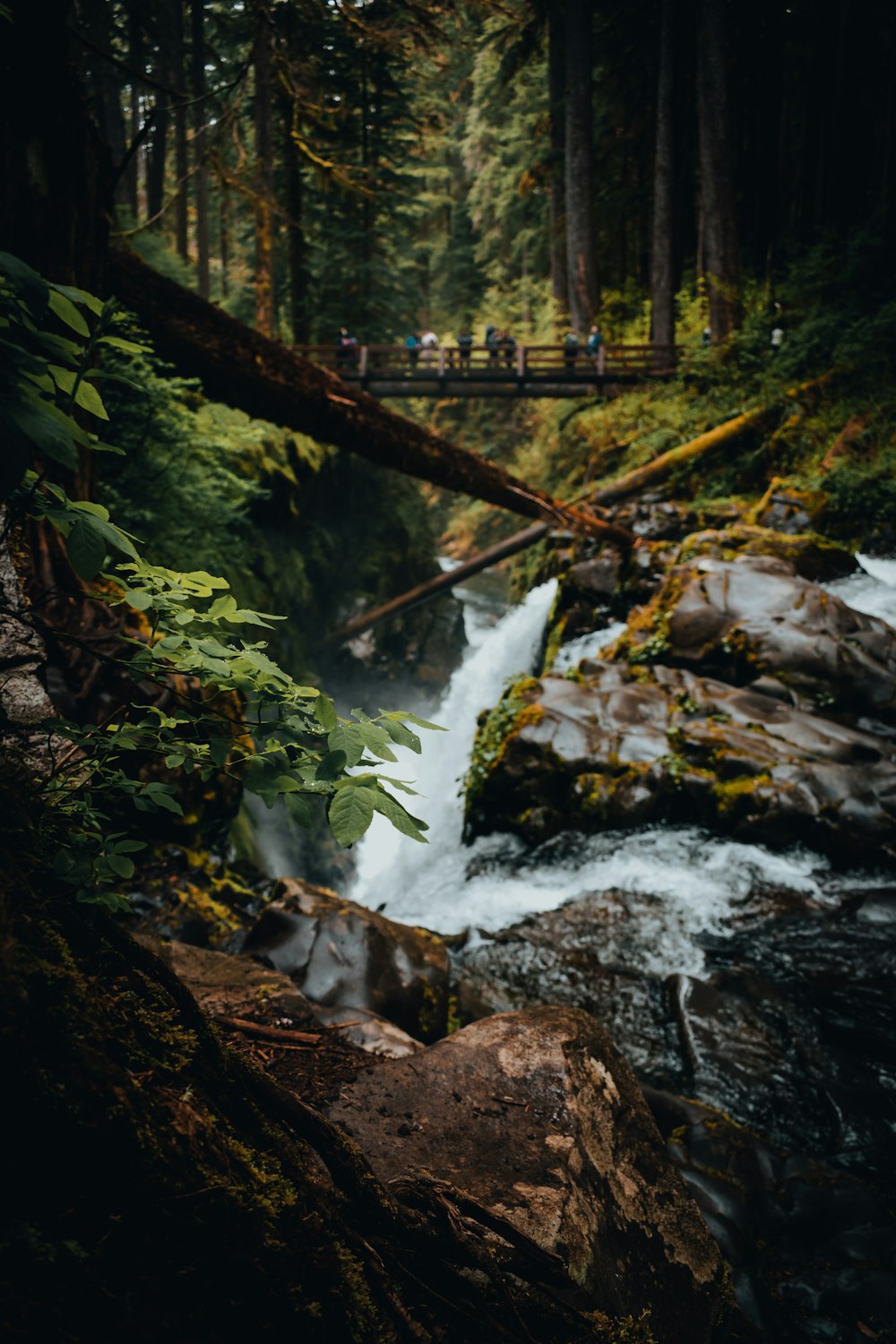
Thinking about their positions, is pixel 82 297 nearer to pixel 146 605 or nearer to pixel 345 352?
pixel 146 605

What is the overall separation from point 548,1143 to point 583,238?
72.5ft

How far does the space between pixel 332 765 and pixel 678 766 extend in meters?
6.38

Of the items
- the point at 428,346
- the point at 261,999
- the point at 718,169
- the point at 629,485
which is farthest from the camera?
the point at 428,346

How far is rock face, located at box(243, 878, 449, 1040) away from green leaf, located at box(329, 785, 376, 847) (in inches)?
123

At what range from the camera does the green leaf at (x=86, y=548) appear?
3.34ft

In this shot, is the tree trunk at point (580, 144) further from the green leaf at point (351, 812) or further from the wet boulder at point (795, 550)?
the green leaf at point (351, 812)

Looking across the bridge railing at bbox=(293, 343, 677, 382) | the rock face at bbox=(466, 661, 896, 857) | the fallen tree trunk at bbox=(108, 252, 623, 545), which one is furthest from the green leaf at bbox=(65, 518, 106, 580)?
the bridge railing at bbox=(293, 343, 677, 382)

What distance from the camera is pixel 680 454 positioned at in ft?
44.2

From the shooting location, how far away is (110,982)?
1.12 metres

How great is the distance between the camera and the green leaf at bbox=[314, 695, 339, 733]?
1226mm

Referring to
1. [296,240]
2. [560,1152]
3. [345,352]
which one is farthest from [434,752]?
[296,240]

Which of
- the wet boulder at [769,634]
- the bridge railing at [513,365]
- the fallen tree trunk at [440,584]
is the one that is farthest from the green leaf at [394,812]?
the bridge railing at [513,365]

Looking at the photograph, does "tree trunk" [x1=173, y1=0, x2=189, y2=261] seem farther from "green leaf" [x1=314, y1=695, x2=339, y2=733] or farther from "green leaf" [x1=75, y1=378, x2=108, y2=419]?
"green leaf" [x1=314, y1=695, x2=339, y2=733]

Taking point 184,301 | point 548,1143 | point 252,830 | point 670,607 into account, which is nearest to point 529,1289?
point 548,1143
